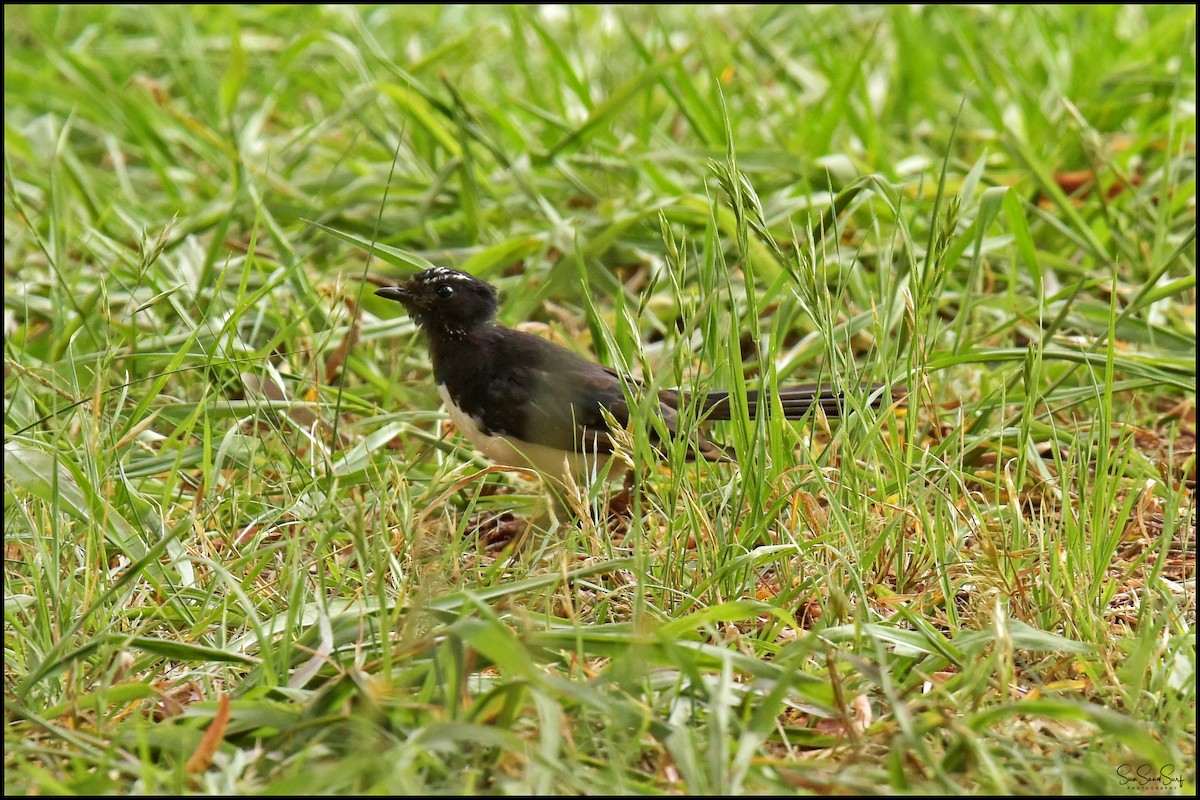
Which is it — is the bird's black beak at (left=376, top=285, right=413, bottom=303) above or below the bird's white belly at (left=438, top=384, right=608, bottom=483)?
above

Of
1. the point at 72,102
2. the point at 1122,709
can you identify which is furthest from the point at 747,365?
the point at 72,102

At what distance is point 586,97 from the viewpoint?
19.7ft

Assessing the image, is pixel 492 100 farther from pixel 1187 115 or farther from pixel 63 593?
pixel 63 593

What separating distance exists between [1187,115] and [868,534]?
3846 mm

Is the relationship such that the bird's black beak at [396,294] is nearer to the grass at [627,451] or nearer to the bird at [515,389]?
the bird at [515,389]

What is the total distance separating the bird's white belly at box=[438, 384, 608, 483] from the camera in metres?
4.18

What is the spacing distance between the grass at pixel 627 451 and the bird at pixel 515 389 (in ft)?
0.54
